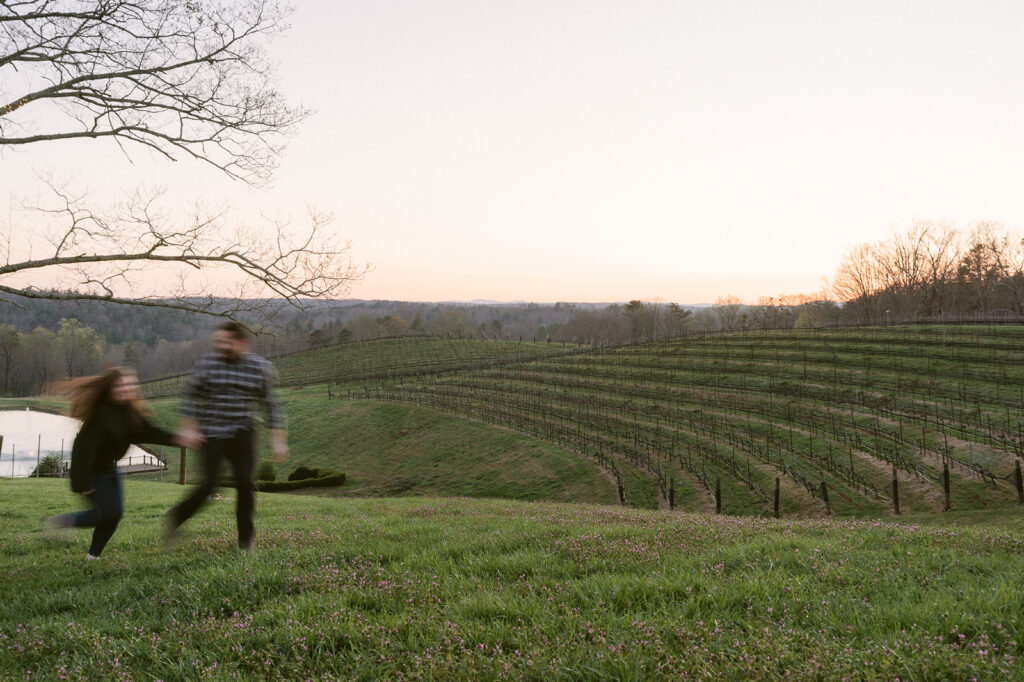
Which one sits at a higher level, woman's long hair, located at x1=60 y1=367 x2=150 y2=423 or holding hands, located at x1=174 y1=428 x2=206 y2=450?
woman's long hair, located at x1=60 y1=367 x2=150 y2=423

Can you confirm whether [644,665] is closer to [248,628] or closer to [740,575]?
[740,575]

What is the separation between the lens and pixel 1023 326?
49781 mm

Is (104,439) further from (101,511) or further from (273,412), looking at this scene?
(273,412)

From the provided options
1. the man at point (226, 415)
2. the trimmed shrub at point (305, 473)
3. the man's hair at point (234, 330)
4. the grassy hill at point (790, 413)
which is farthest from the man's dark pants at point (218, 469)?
the trimmed shrub at point (305, 473)

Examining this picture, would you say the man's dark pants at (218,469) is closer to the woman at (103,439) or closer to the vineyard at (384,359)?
the woman at (103,439)

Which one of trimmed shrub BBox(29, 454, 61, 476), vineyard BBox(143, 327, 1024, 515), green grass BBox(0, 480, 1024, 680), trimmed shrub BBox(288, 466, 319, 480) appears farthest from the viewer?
trimmed shrub BBox(29, 454, 61, 476)

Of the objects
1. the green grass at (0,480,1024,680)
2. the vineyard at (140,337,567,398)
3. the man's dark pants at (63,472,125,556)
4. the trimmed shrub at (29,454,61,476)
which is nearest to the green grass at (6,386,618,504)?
the trimmed shrub at (29,454,61,476)

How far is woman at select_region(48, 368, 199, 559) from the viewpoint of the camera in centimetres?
530

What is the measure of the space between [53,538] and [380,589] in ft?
19.1

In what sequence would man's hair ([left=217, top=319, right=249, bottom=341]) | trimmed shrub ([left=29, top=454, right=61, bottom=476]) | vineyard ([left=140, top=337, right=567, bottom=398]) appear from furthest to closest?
vineyard ([left=140, top=337, right=567, bottom=398]) → trimmed shrub ([left=29, top=454, right=61, bottom=476]) → man's hair ([left=217, top=319, right=249, bottom=341])

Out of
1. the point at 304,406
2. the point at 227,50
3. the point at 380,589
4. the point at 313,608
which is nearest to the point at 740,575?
the point at 380,589

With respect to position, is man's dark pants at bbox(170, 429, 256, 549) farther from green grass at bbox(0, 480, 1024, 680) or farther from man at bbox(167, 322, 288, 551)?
green grass at bbox(0, 480, 1024, 680)

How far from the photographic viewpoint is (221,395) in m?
5.39

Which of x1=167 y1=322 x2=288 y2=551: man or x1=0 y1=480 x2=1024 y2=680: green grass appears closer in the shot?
x1=0 y1=480 x2=1024 y2=680: green grass
